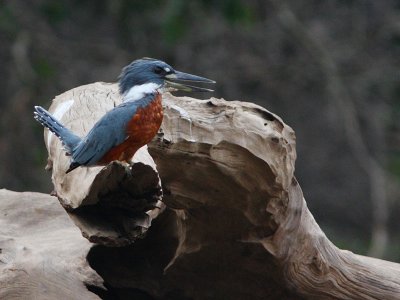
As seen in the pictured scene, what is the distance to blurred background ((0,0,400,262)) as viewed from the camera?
359 inches

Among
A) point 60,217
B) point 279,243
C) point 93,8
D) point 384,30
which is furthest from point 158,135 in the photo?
point 384,30

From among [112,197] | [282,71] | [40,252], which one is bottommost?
[40,252]

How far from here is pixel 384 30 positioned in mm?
9883

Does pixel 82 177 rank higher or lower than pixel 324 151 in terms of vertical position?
lower

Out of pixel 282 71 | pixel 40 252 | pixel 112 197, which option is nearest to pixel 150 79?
pixel 112 197

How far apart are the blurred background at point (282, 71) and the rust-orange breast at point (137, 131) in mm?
4474

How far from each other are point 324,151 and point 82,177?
21.9 feet

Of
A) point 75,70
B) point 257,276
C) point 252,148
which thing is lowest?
point 257,276

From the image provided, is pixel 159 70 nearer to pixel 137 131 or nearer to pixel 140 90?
pixel 140 90

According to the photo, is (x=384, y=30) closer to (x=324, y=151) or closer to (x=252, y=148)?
(x=324, y=151)

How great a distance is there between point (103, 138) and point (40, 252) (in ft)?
2.52

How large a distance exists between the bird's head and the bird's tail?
0.77 feet

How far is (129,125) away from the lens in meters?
4.09

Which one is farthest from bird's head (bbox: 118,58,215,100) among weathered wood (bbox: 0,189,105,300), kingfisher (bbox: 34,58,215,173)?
weathered wood (bbox: 0,189,105,300)
